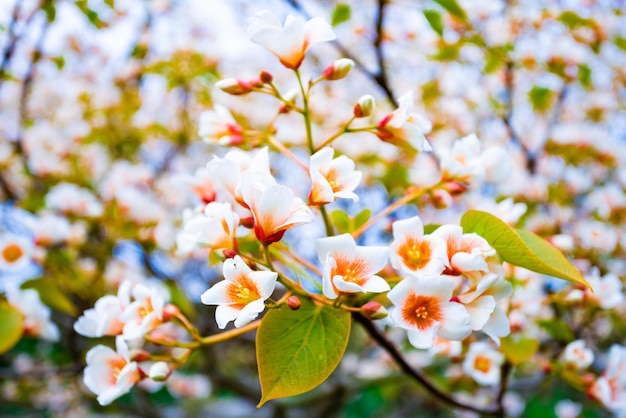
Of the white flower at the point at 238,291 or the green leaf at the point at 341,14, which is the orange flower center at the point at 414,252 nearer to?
the white flower at the point at 238,291

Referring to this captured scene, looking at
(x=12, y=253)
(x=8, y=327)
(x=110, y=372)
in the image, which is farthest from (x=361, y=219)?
(x=12, y=253)

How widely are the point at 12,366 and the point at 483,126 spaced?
12.8 feet

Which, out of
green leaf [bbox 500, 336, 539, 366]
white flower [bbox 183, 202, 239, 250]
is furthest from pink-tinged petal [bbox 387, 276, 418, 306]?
green leaf [bbox 500, 336, 539, 366]

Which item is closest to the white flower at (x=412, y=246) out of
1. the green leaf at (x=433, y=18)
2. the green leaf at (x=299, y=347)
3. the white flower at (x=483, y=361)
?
the green leaf at (x=299, y=347)

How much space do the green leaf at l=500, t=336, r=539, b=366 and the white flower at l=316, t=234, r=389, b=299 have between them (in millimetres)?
535

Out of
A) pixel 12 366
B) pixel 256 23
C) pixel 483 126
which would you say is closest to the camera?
pixel 256 23

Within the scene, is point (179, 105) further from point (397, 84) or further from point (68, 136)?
point (397, 84)

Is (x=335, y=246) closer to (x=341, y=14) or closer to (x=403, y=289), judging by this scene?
(x=403, y=289)

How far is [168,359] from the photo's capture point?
79 centimetres

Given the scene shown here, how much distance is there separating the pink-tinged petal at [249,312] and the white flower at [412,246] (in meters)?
0.18

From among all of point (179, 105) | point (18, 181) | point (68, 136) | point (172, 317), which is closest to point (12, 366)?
point (18, 181)

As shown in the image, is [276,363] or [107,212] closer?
[276,363]

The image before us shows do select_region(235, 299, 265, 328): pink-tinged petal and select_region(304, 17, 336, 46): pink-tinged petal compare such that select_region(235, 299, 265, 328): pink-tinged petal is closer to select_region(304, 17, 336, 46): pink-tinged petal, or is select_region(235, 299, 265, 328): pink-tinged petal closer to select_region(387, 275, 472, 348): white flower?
select_region(387, 275, 472, 348): white flower

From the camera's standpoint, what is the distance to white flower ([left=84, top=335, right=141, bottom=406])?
746 millimetres
